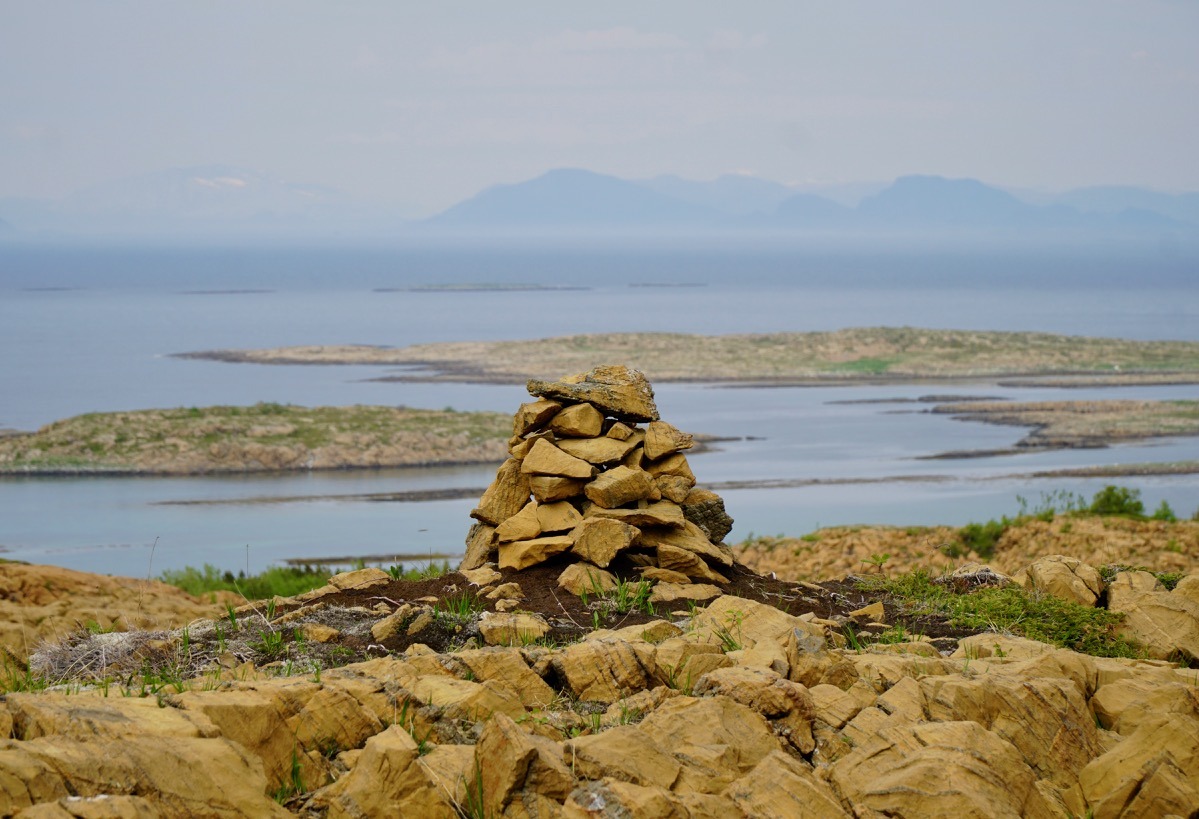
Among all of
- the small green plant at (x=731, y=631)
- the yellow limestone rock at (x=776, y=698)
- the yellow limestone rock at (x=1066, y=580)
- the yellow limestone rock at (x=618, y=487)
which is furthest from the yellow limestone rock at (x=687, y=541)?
the yellow limestone rock at (x=776, y=698)

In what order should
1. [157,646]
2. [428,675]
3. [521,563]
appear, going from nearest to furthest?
[428,675] < [157,646] < [521,563]

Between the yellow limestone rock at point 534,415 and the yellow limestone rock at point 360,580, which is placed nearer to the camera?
the yellow limestone rock at point 360,580

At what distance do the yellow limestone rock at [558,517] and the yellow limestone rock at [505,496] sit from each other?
440 millimetres

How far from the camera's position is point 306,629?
10125 millimetres

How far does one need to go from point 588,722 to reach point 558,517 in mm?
4347

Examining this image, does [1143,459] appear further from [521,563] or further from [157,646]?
[157,646]

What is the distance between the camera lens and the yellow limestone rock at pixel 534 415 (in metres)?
12.8

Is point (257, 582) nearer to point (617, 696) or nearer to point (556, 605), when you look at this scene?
point (556, 605)

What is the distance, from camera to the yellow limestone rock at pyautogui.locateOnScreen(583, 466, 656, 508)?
12289 mm

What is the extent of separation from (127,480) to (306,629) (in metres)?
38.2

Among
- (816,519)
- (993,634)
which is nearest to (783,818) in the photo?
(993,634)

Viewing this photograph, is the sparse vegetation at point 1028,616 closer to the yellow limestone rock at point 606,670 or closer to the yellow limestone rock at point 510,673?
the yellow limestone rock at point 606,670

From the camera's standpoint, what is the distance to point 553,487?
1247cm

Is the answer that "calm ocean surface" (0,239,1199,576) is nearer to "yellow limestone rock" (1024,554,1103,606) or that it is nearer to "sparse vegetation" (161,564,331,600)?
"sparse vegetation" (161,564,331,600)
